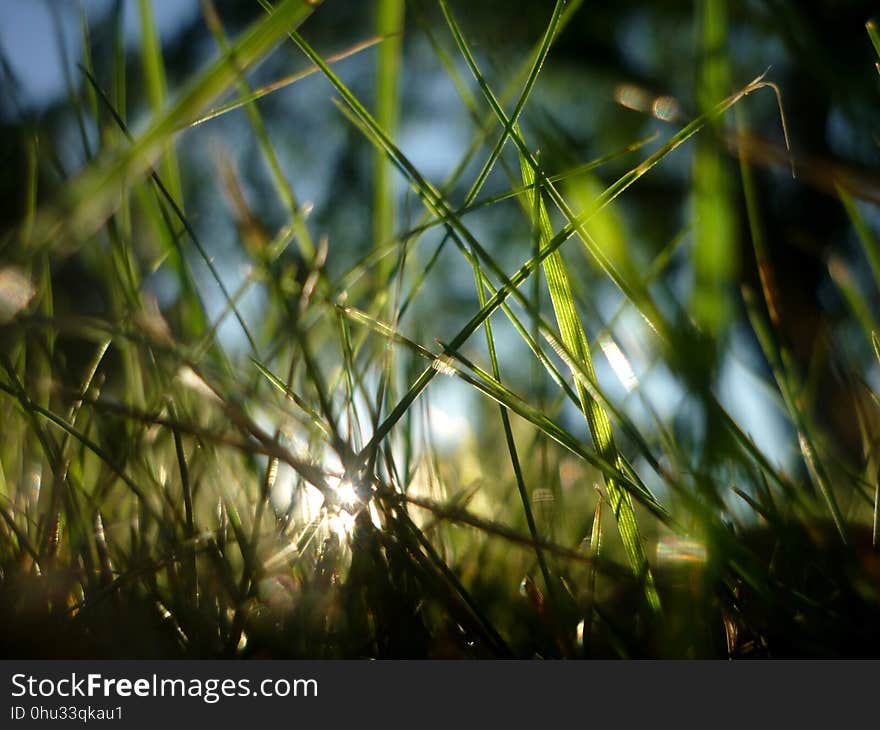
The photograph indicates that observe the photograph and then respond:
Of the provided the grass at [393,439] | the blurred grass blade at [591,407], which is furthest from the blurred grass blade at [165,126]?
the blurred grass blade at [591,407]

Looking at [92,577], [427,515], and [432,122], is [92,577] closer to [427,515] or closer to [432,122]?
[427,515]

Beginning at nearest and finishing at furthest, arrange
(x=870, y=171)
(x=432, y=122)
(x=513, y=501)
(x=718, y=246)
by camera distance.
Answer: (x=718, y=246) → (x=870, y=171) → (x=513, y=501) → (x=432, y=122)

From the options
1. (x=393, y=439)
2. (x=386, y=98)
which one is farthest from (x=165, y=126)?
(x=393, y=439)

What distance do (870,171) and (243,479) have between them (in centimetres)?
34

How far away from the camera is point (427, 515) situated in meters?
0.41

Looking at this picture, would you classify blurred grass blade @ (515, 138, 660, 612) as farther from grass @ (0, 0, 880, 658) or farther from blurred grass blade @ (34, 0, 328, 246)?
A: blurred grass blade @ (34, 0, 328, 246)

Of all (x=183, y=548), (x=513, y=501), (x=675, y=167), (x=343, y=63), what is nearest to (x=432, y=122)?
(x=343, y=63)

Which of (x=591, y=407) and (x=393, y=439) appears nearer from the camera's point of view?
(x=591, y=407)

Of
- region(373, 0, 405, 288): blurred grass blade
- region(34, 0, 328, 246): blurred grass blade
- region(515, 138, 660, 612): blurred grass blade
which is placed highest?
region(373, 0, 405, 288): blurred grass blade

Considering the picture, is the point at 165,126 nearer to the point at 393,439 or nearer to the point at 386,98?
the point at 386,98

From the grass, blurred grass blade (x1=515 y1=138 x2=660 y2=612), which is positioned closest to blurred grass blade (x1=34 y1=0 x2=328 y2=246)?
the grass

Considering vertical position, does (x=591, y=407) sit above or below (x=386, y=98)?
below

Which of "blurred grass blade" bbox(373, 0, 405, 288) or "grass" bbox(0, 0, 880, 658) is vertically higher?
"blurred grass blade" bbox(373, 0, 405, 288)

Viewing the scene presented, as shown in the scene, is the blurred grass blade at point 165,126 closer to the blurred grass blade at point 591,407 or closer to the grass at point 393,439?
the grass at point 393,439
